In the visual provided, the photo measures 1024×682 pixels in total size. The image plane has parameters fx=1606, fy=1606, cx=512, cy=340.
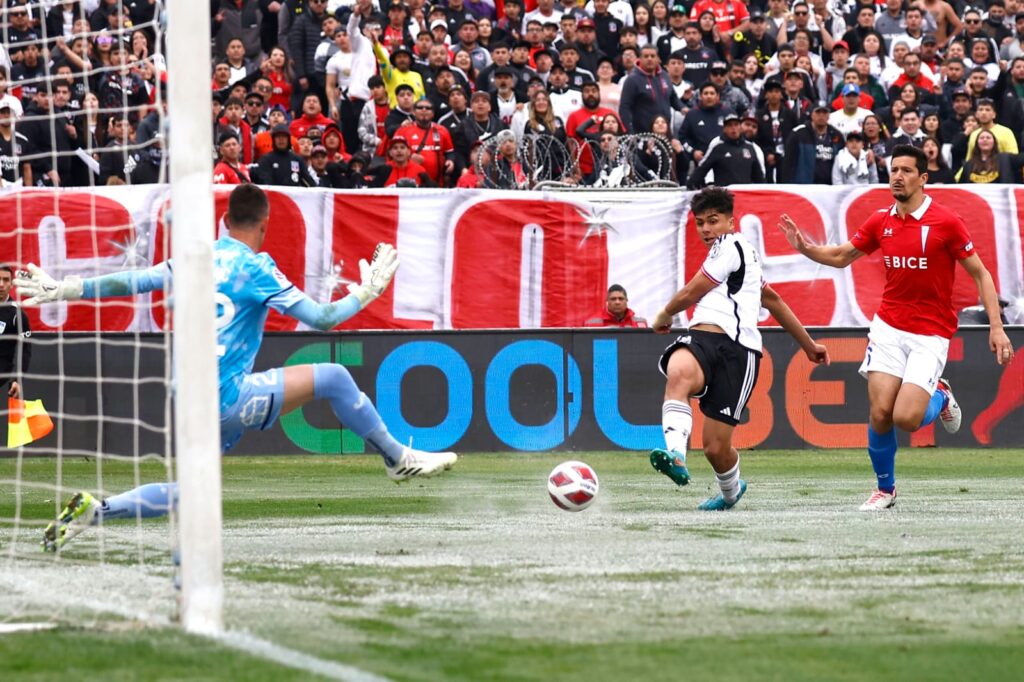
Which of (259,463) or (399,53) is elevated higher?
(399,53)

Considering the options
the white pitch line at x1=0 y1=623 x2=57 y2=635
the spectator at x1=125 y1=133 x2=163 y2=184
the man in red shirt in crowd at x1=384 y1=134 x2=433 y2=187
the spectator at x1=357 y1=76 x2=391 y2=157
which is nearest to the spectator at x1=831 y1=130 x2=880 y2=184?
the man in red shirt in crowd at x1=384 y1=134 x2=433 y2=187

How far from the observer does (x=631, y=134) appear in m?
22.3

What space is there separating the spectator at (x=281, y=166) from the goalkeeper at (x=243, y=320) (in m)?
12.1

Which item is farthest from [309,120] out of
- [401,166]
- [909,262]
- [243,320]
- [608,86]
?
[243,320]

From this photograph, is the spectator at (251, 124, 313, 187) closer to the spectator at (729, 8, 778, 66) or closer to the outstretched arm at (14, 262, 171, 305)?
the spectator at (729, 8, 778, 66)

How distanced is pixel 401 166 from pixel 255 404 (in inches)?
505

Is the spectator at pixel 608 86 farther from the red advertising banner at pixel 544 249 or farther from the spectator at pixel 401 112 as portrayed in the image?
the spectator at pixel 401 112

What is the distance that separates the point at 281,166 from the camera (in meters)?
20.9

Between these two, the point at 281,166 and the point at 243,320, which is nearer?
the point at 243,320

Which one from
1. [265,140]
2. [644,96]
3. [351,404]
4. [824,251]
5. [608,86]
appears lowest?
[351,404]

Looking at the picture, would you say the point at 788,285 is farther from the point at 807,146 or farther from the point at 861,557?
the point at 861,557

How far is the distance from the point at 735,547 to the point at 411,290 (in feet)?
39.5

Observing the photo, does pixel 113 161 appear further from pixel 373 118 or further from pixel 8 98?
pixel 373 118

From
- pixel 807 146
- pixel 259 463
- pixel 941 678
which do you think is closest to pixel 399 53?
pixel 807 146
